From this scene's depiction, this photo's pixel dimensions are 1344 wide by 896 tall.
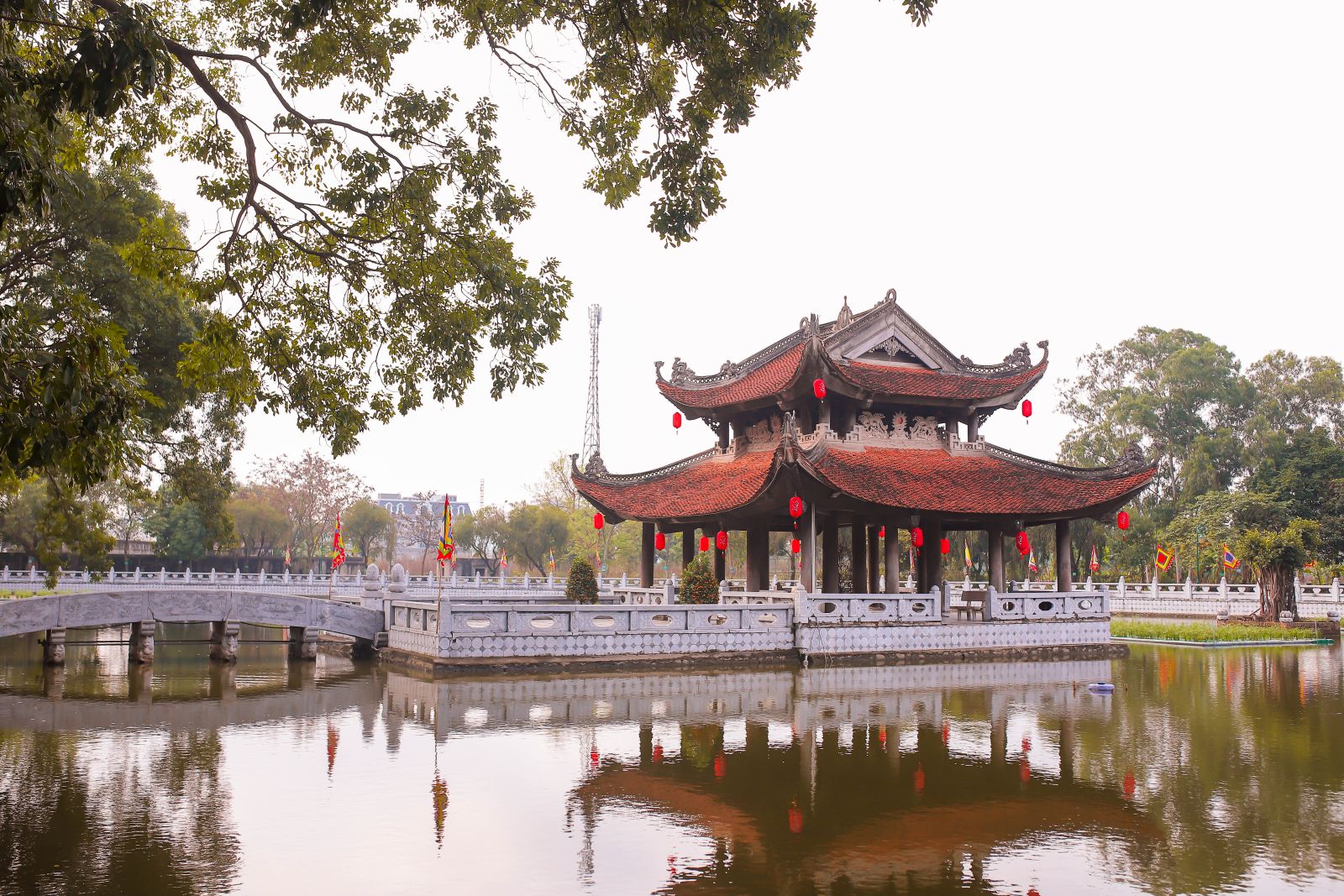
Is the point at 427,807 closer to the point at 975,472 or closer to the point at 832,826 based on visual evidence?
the point at 832,826

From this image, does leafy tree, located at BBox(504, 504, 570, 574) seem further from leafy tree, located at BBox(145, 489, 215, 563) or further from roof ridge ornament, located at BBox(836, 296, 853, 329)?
roof ridge ornament, located at BBox(836, 296, 853, 329)

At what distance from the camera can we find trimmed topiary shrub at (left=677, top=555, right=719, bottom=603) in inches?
990

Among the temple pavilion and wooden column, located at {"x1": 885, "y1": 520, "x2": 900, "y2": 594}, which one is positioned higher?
the temple pavilion

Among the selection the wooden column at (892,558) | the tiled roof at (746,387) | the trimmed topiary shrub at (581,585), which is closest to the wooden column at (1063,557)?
the wooden column at (892,558)

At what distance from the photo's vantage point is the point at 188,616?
23.1 m

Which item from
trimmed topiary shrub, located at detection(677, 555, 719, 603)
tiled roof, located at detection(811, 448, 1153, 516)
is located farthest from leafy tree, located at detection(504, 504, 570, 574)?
trimmed topiary shrub, located at detection(677, 555, 719, 603)

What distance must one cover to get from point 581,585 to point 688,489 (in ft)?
13.1

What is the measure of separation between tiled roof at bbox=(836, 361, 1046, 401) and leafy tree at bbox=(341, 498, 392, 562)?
50449mm

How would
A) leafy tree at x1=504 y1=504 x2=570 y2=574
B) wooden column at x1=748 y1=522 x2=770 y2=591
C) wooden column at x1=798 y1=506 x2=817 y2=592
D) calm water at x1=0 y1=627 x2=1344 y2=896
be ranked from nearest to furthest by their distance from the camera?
1. calm water at x1=0 y1=627 x2=1344 y2=896
2. wooden column at x1=798 y1=506 x2=817 y2=592
3. wooden column at x1=748 y1=522 x2=770 y2=591
4. leafy tree at x1=504 y1=504 x2=570 y2=574

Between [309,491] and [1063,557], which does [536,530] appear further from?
[1063,557]

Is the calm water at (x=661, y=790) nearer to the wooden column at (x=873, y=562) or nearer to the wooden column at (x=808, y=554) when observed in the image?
the wooden column at (x=808, y=554)

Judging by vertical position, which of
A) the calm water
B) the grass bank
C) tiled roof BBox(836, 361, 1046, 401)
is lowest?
the grass bank

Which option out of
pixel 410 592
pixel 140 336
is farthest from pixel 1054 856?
pixel 410 592

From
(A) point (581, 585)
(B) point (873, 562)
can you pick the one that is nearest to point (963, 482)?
(B) point (873, 562)
